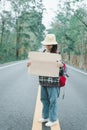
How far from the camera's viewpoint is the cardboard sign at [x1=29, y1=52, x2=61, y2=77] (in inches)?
262

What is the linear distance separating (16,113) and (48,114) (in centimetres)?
109

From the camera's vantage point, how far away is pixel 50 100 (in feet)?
22.5

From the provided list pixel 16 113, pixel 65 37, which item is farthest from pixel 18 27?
pixel 16 113

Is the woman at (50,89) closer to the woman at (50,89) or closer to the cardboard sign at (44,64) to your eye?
the woman at (50,89)

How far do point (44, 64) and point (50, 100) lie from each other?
0.66 metres

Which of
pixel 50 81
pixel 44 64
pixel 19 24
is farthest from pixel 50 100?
pixel 19 24

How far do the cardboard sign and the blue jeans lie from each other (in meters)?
0.30

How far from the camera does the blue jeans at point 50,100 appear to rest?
6797 millimetres

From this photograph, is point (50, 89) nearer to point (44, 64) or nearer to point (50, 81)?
point (50, 81)

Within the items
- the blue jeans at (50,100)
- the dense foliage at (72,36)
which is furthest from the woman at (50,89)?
the dense foliage at (72,36)

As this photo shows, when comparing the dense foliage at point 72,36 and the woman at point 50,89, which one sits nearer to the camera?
the woman at point 50,89

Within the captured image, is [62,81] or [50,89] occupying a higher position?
[62,81]

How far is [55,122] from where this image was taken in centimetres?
699

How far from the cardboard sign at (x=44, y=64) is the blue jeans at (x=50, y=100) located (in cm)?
30
